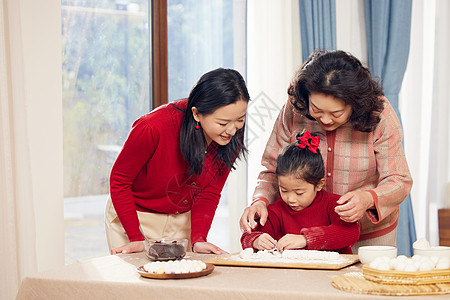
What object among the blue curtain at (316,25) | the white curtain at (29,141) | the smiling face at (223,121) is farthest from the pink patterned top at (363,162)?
the blue curtain at (316,25)

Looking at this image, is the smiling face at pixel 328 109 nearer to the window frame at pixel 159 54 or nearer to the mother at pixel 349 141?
the mother at pixel 349 141

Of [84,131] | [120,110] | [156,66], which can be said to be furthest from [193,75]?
[84,131]

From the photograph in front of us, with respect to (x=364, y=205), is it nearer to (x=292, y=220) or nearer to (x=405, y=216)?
(x=292, y=220)

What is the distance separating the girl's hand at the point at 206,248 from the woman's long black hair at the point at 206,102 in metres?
0.25

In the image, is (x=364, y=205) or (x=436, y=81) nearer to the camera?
(x=364, y=205)

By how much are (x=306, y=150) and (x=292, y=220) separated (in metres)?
0.24

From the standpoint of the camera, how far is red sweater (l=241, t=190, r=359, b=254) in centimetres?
180

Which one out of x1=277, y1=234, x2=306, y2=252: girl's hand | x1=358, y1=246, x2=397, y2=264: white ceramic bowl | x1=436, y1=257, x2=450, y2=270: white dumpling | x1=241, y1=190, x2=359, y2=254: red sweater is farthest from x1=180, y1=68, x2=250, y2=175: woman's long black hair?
x1=436, y1=257, x2=450, y2=270: white dumpling

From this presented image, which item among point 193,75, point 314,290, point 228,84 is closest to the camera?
point 314,290

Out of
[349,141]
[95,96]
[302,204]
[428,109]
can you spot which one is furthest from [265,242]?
[428,109]

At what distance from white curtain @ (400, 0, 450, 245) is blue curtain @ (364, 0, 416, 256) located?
24 cm

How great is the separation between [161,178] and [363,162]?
69cm

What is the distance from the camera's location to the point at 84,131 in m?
3.14

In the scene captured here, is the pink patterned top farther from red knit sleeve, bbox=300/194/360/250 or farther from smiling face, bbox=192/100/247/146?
smiling face, bbox=192/100/247/146
